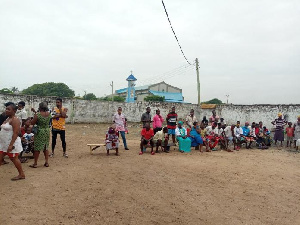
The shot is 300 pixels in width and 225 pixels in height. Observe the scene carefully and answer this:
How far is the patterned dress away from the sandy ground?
55 cm

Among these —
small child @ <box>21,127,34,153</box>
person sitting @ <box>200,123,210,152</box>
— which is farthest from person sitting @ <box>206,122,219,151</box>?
small child @ <box>21,127,34,153</box>

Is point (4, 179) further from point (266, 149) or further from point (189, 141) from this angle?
point (266, 149)

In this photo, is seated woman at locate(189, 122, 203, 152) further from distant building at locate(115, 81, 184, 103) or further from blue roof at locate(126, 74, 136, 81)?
distant building at locate(115, 81, 184, 103)

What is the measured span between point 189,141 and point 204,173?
3251mm

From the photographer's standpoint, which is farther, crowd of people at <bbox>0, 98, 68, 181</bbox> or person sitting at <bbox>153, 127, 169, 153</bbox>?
person sitting at <bbox>153, 127, 169, 153</bbox>

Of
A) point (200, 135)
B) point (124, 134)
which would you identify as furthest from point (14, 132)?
point (200, 135)

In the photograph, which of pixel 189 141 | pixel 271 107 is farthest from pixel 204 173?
pixel 271 107

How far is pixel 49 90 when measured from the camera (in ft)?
148

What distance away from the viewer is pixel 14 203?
4.07 meters

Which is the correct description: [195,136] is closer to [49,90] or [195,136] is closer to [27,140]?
[27,140]

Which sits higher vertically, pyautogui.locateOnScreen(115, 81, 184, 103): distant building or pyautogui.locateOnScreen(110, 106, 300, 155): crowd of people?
pyautogui.locateOnScreen(115, 81, 184, 103): distant building

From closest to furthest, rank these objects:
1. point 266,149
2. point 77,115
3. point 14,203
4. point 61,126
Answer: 1. point 14,203
2. point 61,126
3. point 266,149
4. point 77,115

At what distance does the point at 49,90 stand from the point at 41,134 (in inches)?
Answer: 1659

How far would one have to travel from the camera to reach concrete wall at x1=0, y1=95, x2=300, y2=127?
16703 mm
